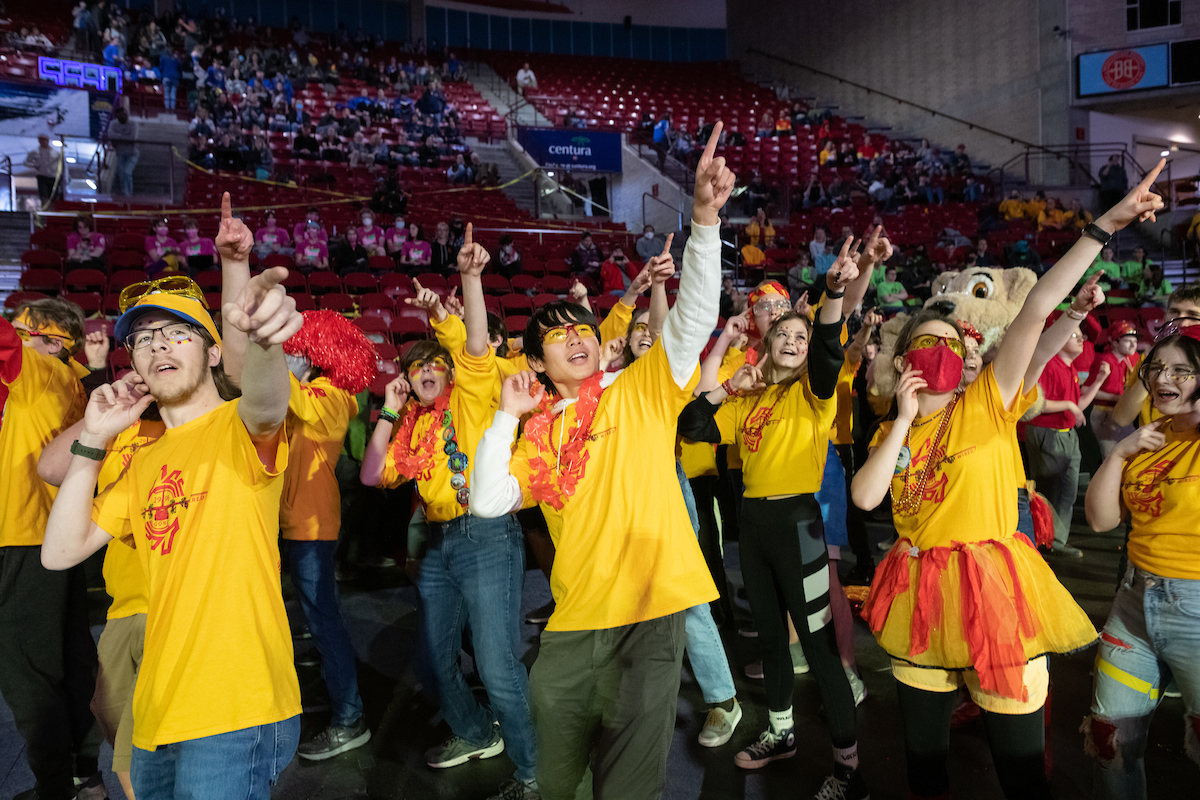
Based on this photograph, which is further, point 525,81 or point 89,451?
point 525,81

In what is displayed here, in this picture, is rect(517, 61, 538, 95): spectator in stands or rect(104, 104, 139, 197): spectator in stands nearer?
rect(104, 104, 139, 197): spectator in stands

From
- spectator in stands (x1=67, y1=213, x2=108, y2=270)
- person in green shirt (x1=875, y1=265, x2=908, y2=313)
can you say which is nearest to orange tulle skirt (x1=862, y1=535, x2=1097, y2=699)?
person in green shirt (x1=875, y1=265, x2=908, y2=313)

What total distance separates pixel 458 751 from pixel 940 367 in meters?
2.39

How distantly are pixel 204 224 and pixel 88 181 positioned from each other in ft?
7.96

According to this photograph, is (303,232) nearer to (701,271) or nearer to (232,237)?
(232,237)

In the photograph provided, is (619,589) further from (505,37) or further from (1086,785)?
(505,37)

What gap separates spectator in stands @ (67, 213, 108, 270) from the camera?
31.9 ft

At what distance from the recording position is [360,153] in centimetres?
1576

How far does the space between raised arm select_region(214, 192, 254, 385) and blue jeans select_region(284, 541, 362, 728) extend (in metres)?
1.39

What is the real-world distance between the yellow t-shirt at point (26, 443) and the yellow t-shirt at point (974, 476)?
295 cm

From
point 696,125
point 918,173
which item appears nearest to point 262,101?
point 696,125

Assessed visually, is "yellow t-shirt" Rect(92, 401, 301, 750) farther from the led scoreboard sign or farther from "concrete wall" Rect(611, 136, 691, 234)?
the led scoreboard sign

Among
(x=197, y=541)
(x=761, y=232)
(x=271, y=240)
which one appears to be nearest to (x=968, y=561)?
(x=197, y=541)

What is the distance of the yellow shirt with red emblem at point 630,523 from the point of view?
2125 mm
